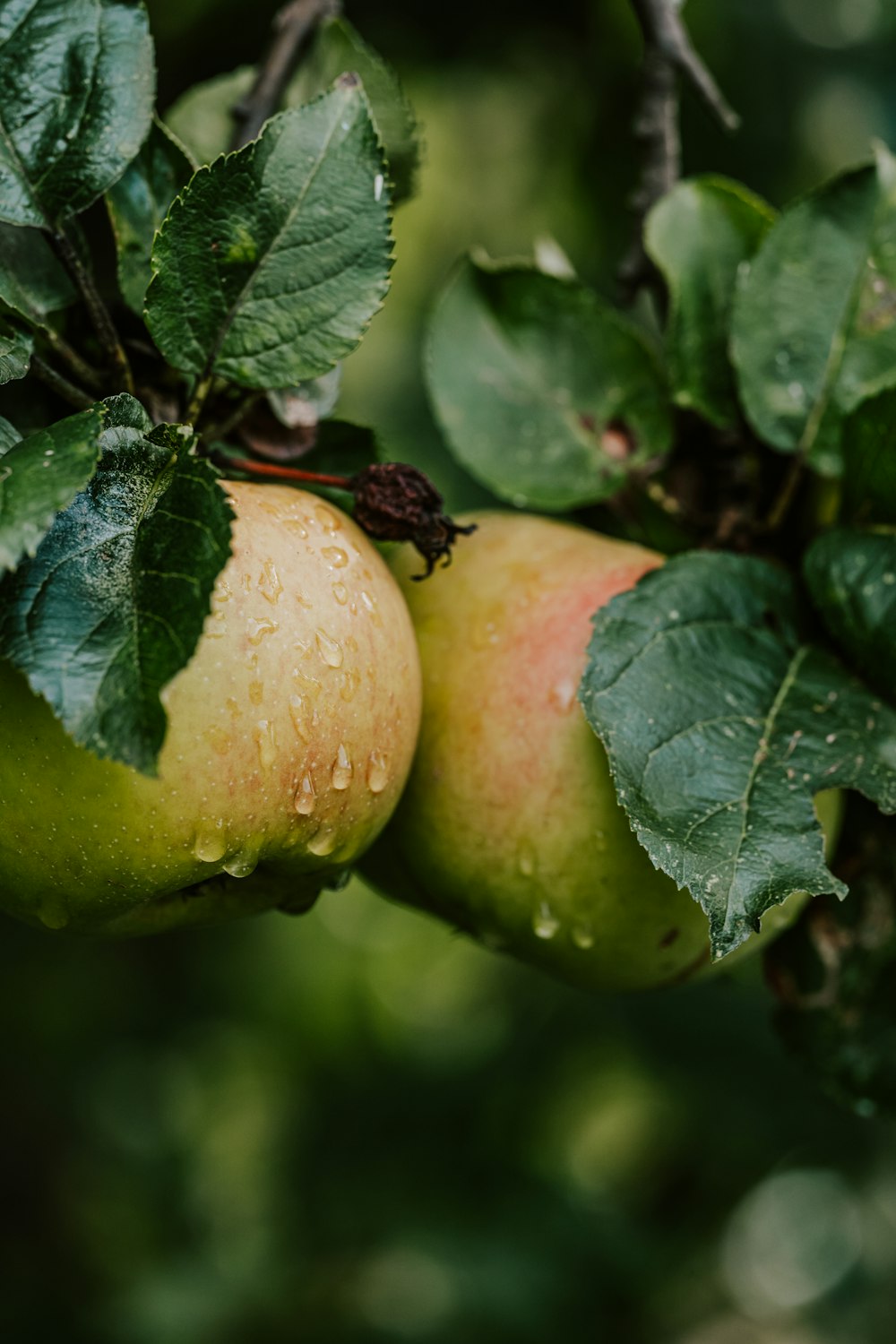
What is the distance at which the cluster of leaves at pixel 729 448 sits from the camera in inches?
28.9

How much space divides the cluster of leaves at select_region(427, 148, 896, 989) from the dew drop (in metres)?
0.20

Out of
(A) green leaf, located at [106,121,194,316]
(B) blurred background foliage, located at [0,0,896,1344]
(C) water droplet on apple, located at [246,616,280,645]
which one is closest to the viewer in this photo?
(C) water droplet on apple, located at [246,616,280,645]

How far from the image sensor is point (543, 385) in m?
0.97

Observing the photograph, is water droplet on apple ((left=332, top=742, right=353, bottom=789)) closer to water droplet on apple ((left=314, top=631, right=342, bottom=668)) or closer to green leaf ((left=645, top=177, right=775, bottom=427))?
water droplet on apple ((left=314, top=631, right=342, bottom=668))

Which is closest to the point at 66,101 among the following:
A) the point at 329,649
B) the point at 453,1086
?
the point at 329,649

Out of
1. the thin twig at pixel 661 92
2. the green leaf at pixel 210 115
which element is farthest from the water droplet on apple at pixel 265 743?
the thin twig at pixel 661 92

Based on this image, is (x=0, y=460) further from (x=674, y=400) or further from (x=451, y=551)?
(x=674, y=400)

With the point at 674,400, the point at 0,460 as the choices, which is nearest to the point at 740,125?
the point at 674,400

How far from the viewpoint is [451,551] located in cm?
89

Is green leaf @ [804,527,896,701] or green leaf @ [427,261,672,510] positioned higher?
green leaf @ [427,261,672,510]

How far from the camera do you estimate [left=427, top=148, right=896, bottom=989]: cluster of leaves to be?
28.9 inches

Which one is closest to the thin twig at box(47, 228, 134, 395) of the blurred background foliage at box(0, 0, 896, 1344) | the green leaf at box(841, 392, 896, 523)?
the green leaf at box(841, 392, 896, 523)

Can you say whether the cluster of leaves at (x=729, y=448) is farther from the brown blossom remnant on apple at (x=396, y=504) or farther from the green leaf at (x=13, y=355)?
the green leaf at (x=13, y=355)

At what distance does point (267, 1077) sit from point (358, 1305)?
23.3 inches
